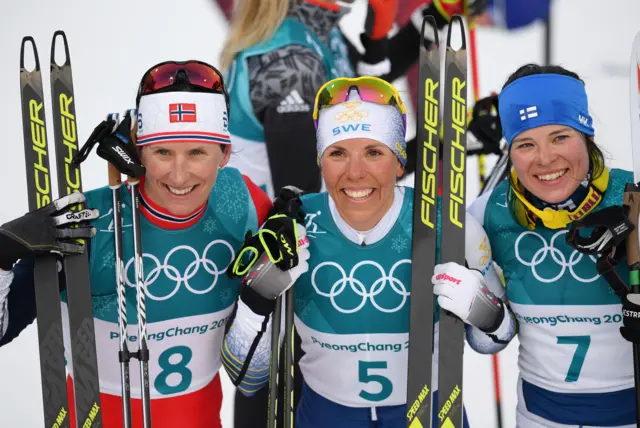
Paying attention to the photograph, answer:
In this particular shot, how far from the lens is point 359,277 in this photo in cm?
221

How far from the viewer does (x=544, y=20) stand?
14.4 ft

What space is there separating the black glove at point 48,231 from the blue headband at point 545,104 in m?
1.38

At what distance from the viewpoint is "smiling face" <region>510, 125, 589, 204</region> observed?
2115mm

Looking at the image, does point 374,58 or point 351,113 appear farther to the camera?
point 374,58

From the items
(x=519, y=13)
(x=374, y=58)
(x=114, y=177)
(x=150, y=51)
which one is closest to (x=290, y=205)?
(x=114, y=177)

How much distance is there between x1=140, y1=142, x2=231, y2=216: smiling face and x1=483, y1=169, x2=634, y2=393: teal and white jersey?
1055mm

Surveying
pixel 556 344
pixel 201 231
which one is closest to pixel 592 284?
pixel 556 344

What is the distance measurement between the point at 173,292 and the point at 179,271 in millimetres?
72

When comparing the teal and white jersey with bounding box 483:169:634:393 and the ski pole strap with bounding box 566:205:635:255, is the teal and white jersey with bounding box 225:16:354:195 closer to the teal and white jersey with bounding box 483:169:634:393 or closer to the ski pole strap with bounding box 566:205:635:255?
the teal and white jersey with bounding box 483:169:634:393

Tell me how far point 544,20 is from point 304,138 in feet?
6.98

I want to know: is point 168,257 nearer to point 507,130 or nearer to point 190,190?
point 190,190

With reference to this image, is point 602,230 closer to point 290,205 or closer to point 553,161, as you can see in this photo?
point 553,161

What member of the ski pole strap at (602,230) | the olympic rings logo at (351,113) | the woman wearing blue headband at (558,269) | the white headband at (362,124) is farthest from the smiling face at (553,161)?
the olympic rings logo at (351,113)

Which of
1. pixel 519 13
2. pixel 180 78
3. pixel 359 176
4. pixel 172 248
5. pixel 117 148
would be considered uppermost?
pixel 519 13
